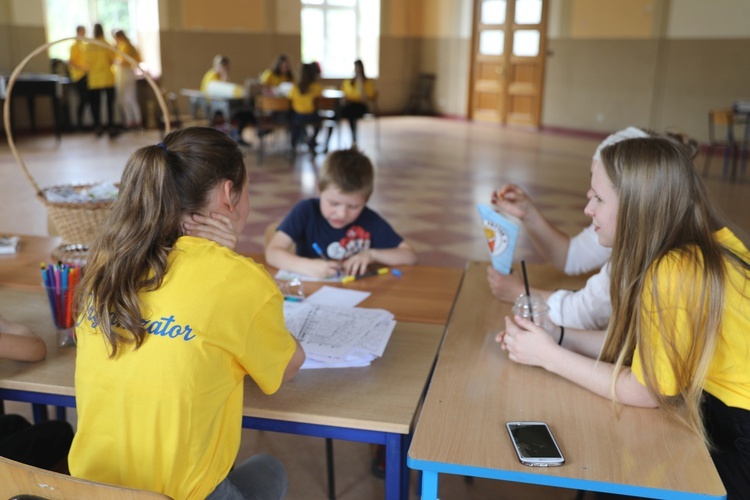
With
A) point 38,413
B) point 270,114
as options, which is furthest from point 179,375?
point 270,114

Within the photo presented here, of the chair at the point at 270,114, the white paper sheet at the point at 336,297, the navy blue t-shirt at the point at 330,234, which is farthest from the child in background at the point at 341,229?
the chair at the point at 270,114

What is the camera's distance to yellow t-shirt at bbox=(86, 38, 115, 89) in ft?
30.9

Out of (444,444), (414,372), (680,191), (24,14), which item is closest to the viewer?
(444,444)

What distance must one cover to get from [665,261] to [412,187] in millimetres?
5526

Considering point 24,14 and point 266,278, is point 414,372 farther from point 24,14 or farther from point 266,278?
point 24,14

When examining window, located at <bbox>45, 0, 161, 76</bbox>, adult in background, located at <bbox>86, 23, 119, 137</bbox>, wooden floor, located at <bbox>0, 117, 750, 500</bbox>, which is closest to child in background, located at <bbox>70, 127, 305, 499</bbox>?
wooden floor, located at <bbox>0, 117, 750, 500</bbox>

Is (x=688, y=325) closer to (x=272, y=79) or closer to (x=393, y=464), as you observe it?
(x=393, y=464)

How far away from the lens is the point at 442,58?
1314 centimetres

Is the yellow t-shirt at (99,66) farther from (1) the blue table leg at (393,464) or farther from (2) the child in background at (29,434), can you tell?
(1) the blue table leg at (393,464)

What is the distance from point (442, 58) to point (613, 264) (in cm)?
1234

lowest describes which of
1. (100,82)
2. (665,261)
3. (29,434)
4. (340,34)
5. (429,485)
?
(29,434)

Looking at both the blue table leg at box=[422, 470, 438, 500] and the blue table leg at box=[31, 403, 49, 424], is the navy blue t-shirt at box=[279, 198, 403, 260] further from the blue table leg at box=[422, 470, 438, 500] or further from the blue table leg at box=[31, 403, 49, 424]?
the blue table leg at box=[422, 470, 438, 500]

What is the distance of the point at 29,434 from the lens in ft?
5.06

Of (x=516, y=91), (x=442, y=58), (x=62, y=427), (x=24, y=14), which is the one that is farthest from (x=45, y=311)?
(x=442, y=58)
